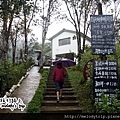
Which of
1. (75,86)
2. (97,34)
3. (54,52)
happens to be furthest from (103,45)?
(54,52)

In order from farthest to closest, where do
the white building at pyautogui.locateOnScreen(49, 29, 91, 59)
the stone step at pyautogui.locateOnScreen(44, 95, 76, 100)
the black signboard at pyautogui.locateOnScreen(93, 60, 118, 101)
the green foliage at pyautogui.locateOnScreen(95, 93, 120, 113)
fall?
the white building at pyautogui.locateOnScreen(49, 29, 91, 59), the stone step at pyautogui.locateOnScreen(44, 95, 76, 100), the black signboard at pyautogui.locateOnScreen(93, 60, 118, 101), the green foliage at pyautogui.locateOnScreen(95, 93, 120, 113)

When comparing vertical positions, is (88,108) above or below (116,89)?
below

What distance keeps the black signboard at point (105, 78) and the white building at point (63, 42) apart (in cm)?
2404

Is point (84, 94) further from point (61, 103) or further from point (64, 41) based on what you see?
point (64, 41)

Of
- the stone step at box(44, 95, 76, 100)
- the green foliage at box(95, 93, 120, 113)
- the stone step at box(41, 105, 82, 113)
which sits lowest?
the stone step at box(41, 105, 82, 113)

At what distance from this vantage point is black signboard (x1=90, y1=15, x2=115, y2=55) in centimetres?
855

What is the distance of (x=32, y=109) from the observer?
25.9ft

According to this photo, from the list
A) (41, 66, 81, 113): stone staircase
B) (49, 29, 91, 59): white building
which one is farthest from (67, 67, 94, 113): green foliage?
(49, 29, 91, 59): white building

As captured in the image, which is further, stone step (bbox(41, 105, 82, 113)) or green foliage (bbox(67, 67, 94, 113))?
green foliage (bbox(67, 67, 94, 113))

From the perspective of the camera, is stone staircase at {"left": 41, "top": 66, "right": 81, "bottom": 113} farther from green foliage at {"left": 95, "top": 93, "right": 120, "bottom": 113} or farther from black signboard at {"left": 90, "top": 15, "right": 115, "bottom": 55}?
black signboard at {"left": 90, "top": 15, "right": 115, "bottom": 55}

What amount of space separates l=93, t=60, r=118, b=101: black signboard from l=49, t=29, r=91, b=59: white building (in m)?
24.0

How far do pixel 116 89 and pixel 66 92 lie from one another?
382 centimetres

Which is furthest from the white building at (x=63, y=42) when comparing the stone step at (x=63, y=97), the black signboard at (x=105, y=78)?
the black signboard at (x=105, y=78)

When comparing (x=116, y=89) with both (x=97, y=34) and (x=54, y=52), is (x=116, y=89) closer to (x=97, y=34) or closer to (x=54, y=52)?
(x=97, y=34)
